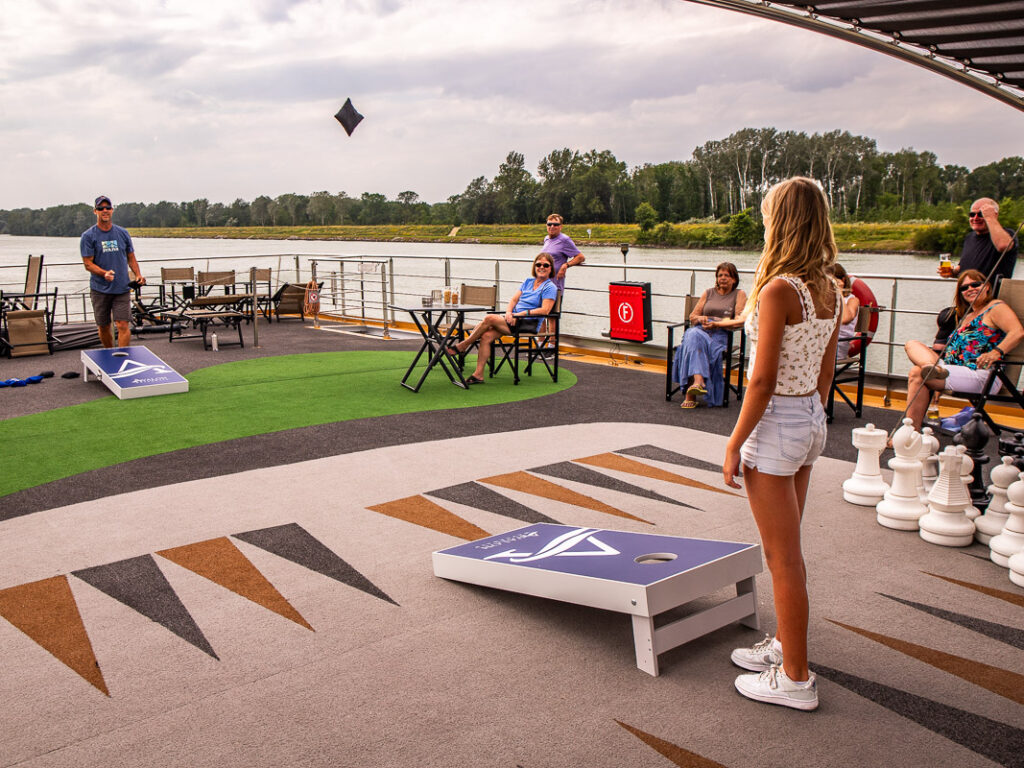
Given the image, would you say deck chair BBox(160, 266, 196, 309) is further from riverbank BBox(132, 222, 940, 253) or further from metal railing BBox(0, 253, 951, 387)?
riverbank BBox(132, 222, 940, 253)

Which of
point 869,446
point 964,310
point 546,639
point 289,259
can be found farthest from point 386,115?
point 546,639

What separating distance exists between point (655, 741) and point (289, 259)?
15.3m

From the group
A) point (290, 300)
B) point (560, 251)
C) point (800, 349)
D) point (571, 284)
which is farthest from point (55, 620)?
point (290, 300)

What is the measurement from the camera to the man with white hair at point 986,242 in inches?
239

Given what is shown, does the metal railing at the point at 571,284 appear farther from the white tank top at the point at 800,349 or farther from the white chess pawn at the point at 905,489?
the white tank top at the point at 800,349

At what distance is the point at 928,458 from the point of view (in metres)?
4.20

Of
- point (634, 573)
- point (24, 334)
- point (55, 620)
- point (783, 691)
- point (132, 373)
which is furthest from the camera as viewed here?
point (24, 334)

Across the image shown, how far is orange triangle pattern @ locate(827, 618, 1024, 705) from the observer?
2561 mm

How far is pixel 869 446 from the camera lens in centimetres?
441

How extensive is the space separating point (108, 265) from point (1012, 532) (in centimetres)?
872

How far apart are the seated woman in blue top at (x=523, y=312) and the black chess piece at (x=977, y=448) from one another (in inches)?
180

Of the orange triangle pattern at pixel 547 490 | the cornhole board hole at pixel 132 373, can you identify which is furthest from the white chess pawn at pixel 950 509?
the cornhole board hole at pixel 132 373

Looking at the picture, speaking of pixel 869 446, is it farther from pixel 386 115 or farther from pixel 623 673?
pixel 386 115

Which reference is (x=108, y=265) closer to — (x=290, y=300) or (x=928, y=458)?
(x=290, y=300)
